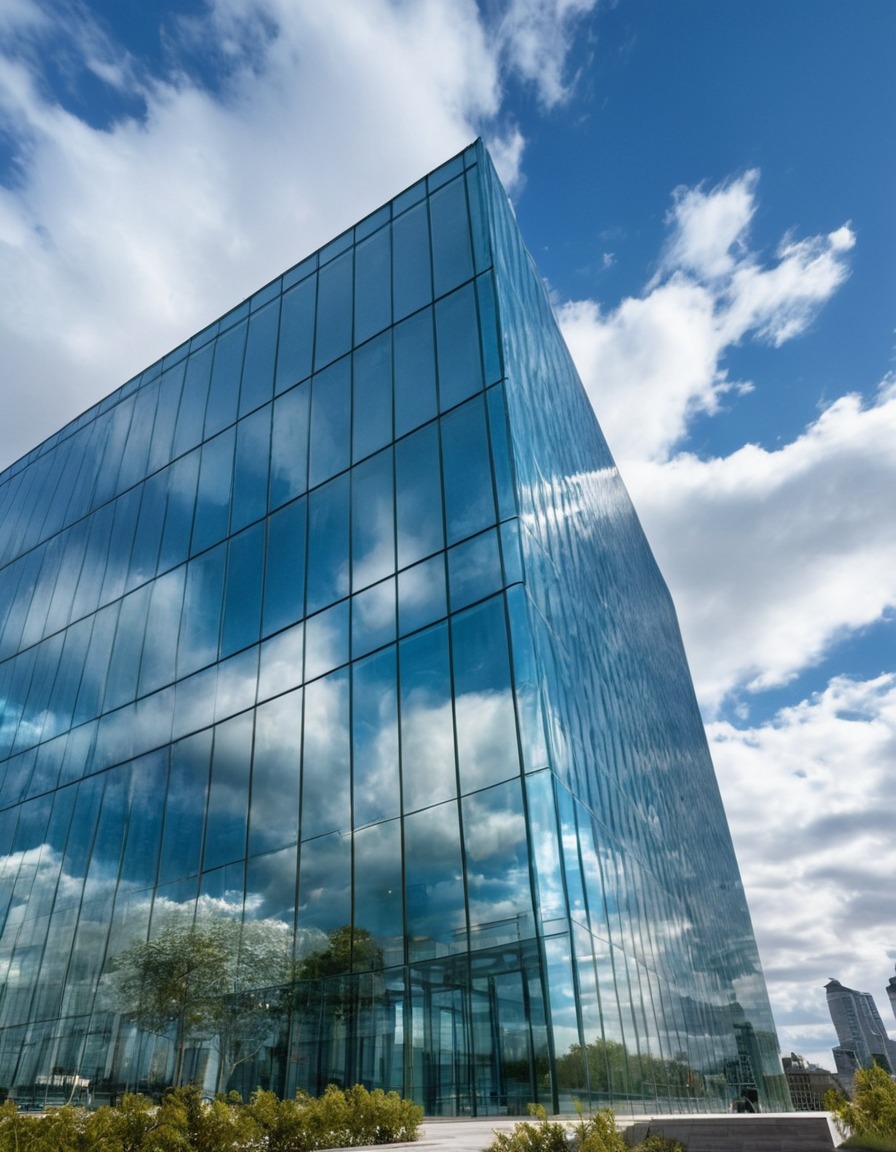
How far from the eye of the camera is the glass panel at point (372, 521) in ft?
71.5

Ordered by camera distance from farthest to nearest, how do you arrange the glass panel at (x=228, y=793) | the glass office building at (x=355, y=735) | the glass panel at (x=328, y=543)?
the glass panel at (x=328, y=543) < the glass panel at (x=228, y=793) < the glass office building at (x=355, y=735)

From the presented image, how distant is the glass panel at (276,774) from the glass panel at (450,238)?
13806mm

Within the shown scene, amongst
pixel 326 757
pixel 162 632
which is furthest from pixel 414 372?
pixel 162 632

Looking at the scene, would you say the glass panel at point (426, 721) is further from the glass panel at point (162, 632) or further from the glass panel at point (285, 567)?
the glass panel at point (162, 632)

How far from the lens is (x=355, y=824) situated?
1847cm

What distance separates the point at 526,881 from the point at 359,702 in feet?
21.6

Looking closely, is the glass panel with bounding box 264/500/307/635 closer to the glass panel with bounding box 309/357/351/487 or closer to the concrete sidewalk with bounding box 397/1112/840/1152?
the glass panel with bounding box 309/357/351/487

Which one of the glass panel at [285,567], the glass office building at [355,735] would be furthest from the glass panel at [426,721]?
the glass panel at [285,567]

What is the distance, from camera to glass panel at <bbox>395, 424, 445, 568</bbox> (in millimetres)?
20953

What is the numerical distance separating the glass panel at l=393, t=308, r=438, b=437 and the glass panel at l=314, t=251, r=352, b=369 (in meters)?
2.82

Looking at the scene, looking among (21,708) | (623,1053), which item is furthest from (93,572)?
(623,1053)

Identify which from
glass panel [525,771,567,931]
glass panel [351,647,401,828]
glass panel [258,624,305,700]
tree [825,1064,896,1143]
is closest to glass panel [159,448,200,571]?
glass panel [258,624,305,700]

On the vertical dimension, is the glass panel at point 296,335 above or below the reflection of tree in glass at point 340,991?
above

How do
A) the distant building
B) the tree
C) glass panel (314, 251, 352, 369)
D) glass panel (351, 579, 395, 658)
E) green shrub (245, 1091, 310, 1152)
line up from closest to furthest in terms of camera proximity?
1. the tree
2. green shrub (245, 1091, 310, 1152)
3. glass panel (351, 579, 395, 658)
4. glass panel (314, 251, 352, 369)
5. the distant building
